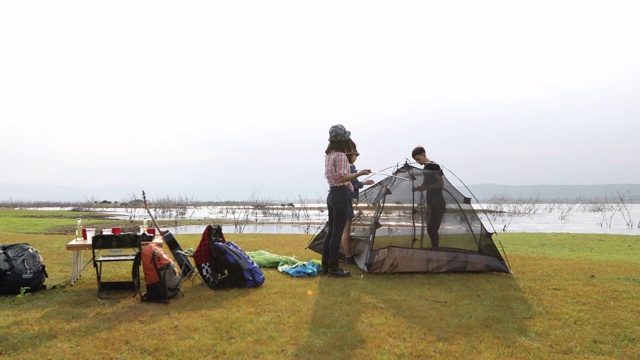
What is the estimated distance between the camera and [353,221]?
8172 mm

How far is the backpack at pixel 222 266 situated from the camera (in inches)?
239

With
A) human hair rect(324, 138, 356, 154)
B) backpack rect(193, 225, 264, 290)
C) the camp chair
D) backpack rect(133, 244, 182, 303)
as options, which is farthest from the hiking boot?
the camp chair

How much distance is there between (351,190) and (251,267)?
211cm

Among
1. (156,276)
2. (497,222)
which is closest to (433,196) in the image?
(156,276)

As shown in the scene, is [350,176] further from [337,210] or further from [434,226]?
[434,226]

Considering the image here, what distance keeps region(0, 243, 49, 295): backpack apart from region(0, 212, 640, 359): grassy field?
0.65 ft

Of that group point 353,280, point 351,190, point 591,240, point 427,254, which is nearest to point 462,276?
point 427,254

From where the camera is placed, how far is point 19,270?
5.76 meters

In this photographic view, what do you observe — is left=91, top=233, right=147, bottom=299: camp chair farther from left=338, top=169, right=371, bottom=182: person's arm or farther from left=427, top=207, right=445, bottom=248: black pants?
left=427, top=207, right=445, bottom=248: black pants

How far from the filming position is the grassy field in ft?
12.5

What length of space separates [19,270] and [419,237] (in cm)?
629

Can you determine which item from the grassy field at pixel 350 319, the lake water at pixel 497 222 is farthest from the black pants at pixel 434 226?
the lake water at pixel 497 222

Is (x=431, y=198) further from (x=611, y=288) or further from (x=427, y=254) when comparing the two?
(x=611, y=288)

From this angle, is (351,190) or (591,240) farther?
(591,240)
